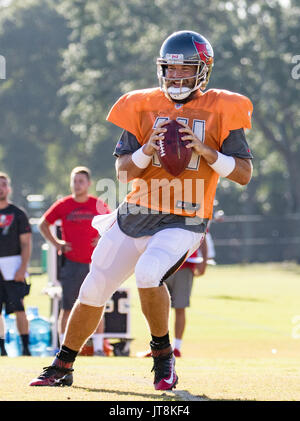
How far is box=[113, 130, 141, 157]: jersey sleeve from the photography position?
595 cm

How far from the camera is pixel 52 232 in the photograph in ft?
38.8

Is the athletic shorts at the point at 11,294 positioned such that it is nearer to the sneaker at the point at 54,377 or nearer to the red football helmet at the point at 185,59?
the sneaker at the point at 54,377

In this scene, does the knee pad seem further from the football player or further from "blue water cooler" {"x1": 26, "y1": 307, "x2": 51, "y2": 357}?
"blue water cooler" {"x1": 26, "y1": 307, "x2": 51, "y2": 357}

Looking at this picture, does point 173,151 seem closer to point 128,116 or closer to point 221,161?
point 221,161

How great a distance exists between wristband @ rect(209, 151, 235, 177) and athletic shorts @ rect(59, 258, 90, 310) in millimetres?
5682

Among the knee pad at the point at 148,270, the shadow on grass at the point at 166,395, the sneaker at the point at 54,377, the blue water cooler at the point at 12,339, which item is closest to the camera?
the shadow on grass at the point at 166,395

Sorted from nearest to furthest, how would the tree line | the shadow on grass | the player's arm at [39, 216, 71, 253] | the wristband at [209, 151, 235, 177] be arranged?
the shadow on grass, the wristband at [209, 151, 235, 177], the player's arm at [39, 216, 71, 253], the tree line

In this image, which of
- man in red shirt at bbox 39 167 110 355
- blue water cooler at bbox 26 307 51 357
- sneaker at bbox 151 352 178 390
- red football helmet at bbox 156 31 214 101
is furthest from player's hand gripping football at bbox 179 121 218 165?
blue water cooler at bbox 26 307 51 357

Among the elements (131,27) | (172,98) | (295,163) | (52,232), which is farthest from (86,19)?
(172,98)

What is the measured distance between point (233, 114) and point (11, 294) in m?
5.92

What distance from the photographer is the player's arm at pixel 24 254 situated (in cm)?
1110

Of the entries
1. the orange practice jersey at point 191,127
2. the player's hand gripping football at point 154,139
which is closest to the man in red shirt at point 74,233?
the orange practice jersey at point 191,127

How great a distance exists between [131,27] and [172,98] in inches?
1571

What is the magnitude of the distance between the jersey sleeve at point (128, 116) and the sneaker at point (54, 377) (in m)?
1.48
